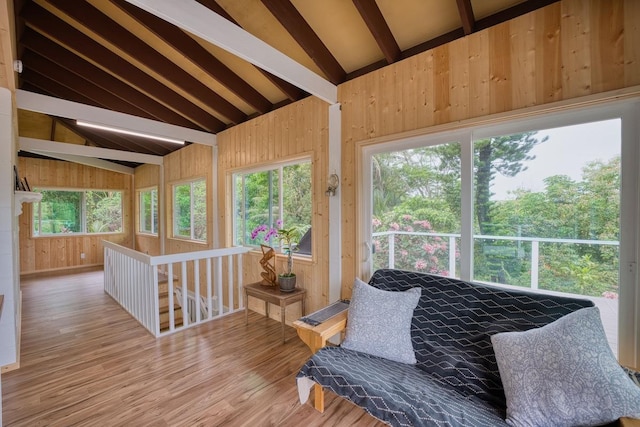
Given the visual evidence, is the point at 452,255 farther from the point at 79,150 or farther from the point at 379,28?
the point at 79,150

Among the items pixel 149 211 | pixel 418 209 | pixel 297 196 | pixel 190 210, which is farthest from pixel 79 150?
pixel 418 209

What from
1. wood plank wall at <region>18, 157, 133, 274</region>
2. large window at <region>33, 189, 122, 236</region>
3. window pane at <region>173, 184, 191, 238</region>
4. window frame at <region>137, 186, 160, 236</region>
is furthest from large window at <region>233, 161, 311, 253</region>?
large window at <region>33, 189, 122, 236</region>

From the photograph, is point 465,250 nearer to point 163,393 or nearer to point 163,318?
point 163,393

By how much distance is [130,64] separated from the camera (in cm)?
336

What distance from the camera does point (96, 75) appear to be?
353cm

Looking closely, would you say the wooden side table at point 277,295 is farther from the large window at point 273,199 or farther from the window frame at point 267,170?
the large window at point 273,199

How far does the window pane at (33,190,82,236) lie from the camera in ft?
20.5

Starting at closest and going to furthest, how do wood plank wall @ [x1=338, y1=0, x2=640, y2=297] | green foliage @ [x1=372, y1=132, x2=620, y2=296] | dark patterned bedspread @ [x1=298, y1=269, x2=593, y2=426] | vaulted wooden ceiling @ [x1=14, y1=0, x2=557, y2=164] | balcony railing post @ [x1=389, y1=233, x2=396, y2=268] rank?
dark patterned bedspread @ [x1=298, y1=269, x2=593, y2=426] → wood plank wall @ [x1=338, y1=0, x2=640, y2=297] → green foliage @ [x1=372, y1=132, x2=620, y2=296] → vaulted wooden ceiling @ [x1=14, y1=0, x2=557, y2=164] → balcony railing post @ [x1=389, y1=233, x2=396, y2=268]

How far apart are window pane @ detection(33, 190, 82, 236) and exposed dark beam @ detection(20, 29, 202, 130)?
14.2ft

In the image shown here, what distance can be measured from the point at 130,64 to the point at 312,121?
2423 mm

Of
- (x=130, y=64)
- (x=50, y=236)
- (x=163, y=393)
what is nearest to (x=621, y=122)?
(x=163, y=393)

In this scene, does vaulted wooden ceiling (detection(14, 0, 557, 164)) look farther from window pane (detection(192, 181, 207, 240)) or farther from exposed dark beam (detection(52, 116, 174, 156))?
window pane (detection(192, 181, 207, 240))

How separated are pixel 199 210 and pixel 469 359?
4.74 metres

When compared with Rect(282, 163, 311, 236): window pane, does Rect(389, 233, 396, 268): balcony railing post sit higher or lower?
lower
